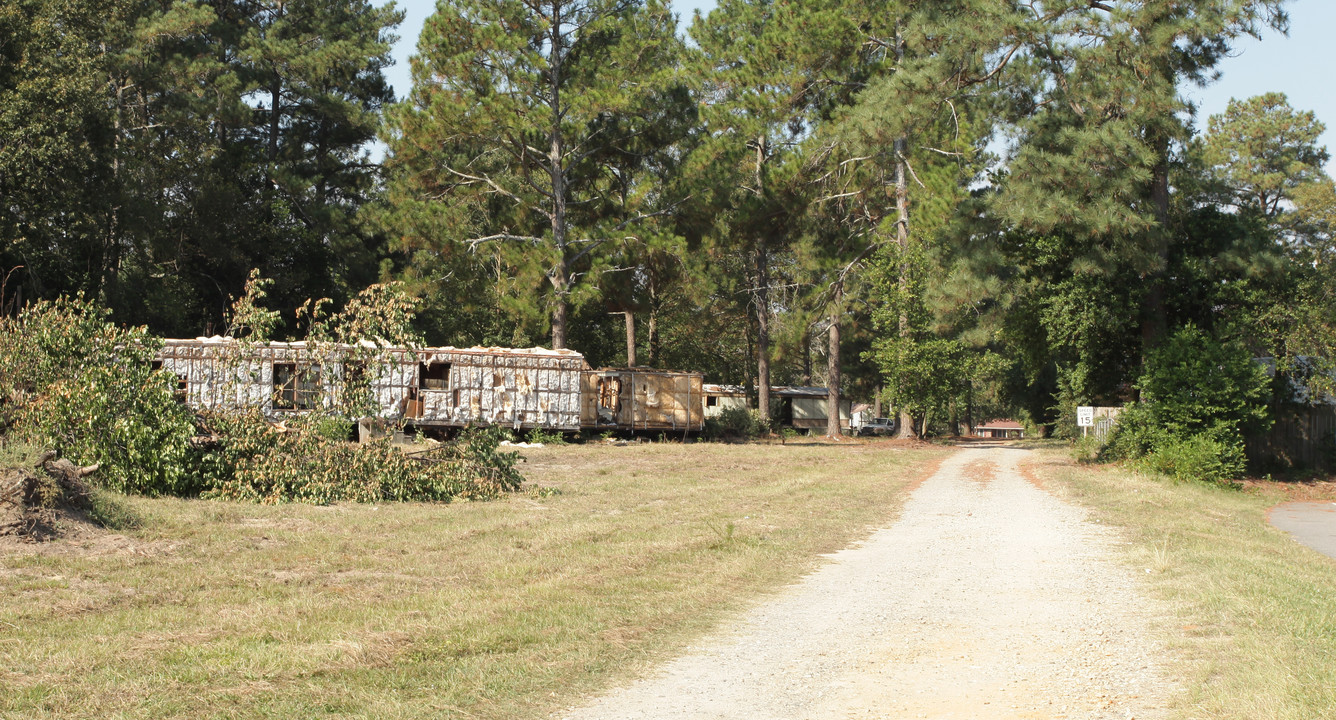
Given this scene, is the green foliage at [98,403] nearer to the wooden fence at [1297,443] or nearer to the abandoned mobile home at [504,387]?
the abandoned mobile home at [504,387]

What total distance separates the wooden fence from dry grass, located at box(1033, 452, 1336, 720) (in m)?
8.11

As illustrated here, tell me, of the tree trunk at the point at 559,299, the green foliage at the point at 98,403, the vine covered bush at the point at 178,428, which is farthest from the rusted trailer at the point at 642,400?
the green foliage at the point at 98,403

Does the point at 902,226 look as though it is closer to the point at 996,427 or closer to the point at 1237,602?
the point at 1237,602

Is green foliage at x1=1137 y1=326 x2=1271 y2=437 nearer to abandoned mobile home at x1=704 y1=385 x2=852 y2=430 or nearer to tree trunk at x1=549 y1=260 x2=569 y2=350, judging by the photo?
tree trunk at x1=549 y1=260 x2=569 y2=350

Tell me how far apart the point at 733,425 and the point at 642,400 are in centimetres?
539

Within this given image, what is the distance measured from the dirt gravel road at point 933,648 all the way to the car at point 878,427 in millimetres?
46800

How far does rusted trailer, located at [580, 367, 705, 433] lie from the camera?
3403cm

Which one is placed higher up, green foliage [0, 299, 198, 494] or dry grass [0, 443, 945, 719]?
green foliage [0, 299, 198, 494]

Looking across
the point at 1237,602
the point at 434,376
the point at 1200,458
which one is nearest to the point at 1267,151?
the point at 1200,458

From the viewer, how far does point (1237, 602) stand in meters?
7.98

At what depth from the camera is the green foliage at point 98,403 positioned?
41.7 feet

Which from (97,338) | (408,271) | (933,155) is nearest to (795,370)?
(933,155)

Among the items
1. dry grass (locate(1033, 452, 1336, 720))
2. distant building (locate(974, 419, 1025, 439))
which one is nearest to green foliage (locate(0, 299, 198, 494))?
dry grass (locate(1033, 452, 1336, 720))

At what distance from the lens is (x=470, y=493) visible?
1502 centimetres
